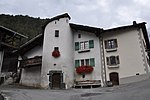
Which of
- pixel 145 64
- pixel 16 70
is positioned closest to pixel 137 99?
pixel 145 64

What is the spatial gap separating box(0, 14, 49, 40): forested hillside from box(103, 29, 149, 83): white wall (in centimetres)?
2151

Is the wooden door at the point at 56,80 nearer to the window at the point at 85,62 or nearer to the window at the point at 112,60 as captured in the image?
the window at the point at 85,62

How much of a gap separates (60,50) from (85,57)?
3.31 meters

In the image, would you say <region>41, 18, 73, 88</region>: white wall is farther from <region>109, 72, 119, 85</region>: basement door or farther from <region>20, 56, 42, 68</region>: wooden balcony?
<region>109, 72, 119, 85</region>: basement door

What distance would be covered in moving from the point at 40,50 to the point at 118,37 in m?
11.0

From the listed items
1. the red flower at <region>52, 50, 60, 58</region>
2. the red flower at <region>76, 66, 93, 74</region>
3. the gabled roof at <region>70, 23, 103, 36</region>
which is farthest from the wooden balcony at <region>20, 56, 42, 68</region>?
the gabled roof at <region>70, 23, 103, 36</region>

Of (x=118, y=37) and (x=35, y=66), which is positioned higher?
(x=118, y=37)

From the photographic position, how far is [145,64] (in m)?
22.4

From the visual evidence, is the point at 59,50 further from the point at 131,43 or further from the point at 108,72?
the point at 131,43

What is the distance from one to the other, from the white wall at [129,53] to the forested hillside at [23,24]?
2151 cm

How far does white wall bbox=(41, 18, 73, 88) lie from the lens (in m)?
25.0

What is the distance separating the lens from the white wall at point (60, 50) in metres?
25.0

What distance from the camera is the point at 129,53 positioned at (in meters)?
23.6

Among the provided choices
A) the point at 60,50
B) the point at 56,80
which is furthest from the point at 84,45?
the point at 56,80
